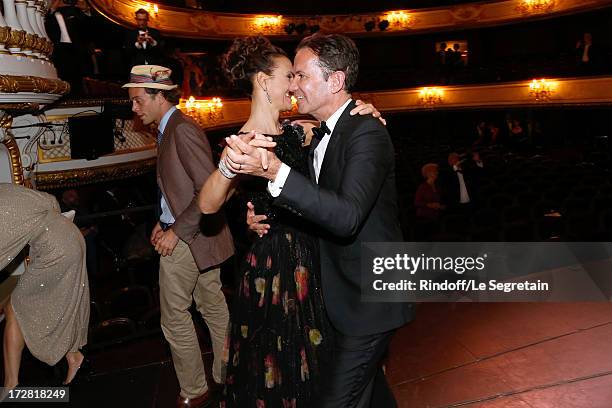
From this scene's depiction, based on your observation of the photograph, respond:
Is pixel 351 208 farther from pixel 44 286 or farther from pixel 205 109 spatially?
pixel 205 109

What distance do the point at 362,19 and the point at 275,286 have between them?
21482 millimetres

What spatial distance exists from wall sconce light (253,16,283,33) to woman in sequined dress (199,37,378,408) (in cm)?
1909

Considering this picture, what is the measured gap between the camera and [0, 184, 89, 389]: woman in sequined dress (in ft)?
8.92

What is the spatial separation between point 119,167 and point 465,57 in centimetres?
1955

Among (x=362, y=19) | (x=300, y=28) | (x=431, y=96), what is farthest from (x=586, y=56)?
(x=300, y=28)

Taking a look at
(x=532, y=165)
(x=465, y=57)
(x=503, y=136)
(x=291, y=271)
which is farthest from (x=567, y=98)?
(x=291, y=271)

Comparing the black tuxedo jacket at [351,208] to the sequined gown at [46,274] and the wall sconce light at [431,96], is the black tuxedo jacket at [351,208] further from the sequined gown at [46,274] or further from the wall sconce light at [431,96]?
the wall sconce light at [431,96]

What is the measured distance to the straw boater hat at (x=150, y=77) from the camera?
2.81 m

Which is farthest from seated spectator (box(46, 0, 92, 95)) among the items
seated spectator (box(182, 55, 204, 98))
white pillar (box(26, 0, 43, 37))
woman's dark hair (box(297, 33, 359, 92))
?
seated spectator (box(182, 55, 204, 98))

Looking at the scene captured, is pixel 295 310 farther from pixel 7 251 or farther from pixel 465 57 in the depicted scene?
pixel 465 57

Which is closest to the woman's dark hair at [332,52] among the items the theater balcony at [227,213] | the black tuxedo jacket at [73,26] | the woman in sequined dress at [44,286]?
the theater balcony at [227,213]

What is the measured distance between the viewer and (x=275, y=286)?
2.35 m

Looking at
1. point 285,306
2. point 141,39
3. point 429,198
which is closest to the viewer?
point 285,306

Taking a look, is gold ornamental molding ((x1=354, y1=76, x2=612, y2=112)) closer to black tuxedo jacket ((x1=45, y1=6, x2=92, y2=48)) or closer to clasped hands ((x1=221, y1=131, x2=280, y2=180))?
black tuxedo jacket ((x1=45, y1=6, x2=92, y2=48))
